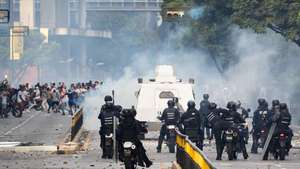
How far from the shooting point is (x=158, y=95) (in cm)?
4534

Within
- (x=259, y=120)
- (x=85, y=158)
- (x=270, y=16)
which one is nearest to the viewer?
(x=85, y=158)

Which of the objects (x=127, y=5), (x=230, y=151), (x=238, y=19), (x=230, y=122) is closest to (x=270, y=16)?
(x=238, y=19)

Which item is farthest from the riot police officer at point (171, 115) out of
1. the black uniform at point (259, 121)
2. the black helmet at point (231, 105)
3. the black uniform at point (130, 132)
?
the black uniform at point (130, 132)

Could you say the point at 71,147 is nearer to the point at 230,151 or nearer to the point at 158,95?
the point at 230,151

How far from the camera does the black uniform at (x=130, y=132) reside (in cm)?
2292

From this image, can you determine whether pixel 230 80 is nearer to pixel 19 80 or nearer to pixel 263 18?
pixel 263 18

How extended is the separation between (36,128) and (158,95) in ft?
33.0

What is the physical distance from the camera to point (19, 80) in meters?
157

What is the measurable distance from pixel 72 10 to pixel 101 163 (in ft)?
544

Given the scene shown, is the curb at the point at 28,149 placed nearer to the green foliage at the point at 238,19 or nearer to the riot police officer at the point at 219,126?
the riot police officer at the point at 219,126

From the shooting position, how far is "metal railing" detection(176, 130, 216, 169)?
17.3m

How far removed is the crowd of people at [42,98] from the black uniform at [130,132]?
39.1 metres

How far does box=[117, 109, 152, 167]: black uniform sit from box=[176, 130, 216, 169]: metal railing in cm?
88

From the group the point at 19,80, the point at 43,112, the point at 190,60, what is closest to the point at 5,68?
the point at 19,80
